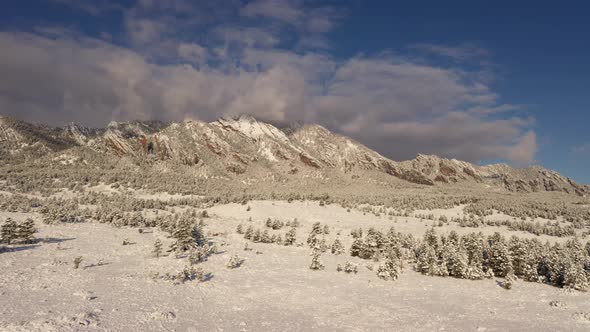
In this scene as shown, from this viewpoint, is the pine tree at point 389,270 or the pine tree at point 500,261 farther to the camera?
the pine tree at point 500,261

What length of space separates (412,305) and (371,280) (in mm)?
7342

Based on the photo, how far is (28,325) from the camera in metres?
14.8

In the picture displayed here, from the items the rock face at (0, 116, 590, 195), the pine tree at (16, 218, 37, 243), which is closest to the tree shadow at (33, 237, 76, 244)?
the pine tree at (16, 218, 37, 243)

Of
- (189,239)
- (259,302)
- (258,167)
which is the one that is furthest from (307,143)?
(259,302)

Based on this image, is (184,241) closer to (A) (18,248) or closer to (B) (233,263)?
(B) (233,263)

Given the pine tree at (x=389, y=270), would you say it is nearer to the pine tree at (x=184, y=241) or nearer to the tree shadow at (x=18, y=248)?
the pine tree at (x=184, y=241)

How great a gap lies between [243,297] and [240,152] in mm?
142240

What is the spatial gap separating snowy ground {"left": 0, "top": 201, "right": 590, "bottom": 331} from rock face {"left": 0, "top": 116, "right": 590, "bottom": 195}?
10945cm

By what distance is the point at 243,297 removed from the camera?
24438mm

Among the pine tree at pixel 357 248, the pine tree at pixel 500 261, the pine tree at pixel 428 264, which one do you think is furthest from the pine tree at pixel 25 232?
the pine tree at pixel 500 261

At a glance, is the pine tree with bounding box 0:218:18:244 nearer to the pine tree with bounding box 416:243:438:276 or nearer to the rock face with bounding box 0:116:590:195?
the pine tree with bounding box 416:243:438:276

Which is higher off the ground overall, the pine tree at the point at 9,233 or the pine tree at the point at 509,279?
the pine tree at the point at 509,279

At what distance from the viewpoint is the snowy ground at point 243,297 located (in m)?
18.1

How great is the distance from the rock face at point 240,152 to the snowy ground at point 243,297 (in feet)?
359
